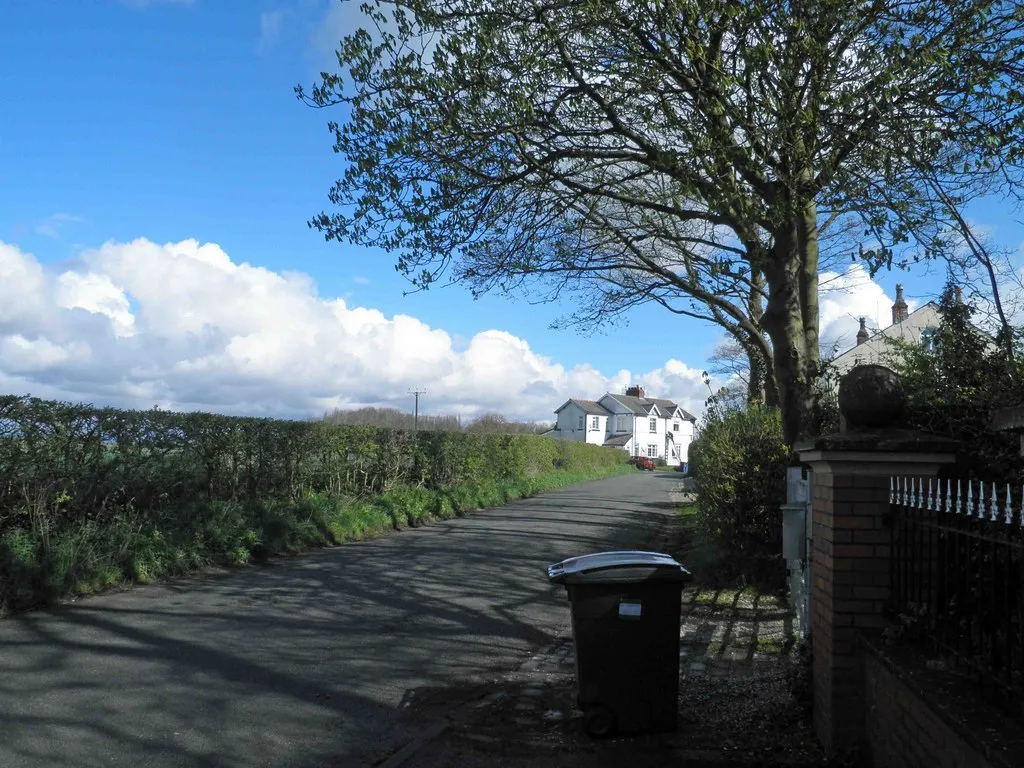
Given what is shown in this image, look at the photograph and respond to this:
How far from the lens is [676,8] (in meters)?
7.49

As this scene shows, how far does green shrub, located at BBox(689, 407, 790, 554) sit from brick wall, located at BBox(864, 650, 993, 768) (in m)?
6.30

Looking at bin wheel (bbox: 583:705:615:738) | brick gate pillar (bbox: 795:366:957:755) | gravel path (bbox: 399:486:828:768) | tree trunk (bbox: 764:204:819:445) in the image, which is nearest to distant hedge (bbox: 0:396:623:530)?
gravel path (bbox: 399:486:828:768)

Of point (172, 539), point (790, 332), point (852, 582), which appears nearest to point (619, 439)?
point (172, 539)

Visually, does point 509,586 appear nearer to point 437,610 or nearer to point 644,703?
point 437,610

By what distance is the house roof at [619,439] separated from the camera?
373ft

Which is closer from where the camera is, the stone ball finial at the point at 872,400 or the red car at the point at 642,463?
the stone ball finial at the point at 872,400

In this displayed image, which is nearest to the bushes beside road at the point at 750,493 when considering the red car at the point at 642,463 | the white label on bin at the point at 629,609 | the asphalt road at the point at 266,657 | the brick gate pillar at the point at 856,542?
the asphalt road at the point at 266,657

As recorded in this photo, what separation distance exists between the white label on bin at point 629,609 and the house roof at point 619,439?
108 meters

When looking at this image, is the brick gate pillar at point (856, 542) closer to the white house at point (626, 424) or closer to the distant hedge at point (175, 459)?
the distant hedge at point (175, 459)

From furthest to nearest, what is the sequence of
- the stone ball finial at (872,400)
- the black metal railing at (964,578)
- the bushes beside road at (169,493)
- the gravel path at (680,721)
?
the bushes beside road at (169,493) < the gravel path at (680,721) < the stone ball finial at (872,400) < the black metal railing at (964,578)

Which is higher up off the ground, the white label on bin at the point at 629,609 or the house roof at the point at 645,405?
the house roof at the point at 645,405

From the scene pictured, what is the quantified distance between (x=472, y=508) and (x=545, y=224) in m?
13.4

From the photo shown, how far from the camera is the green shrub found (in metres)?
11.2

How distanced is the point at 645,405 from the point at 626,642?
11644cm
